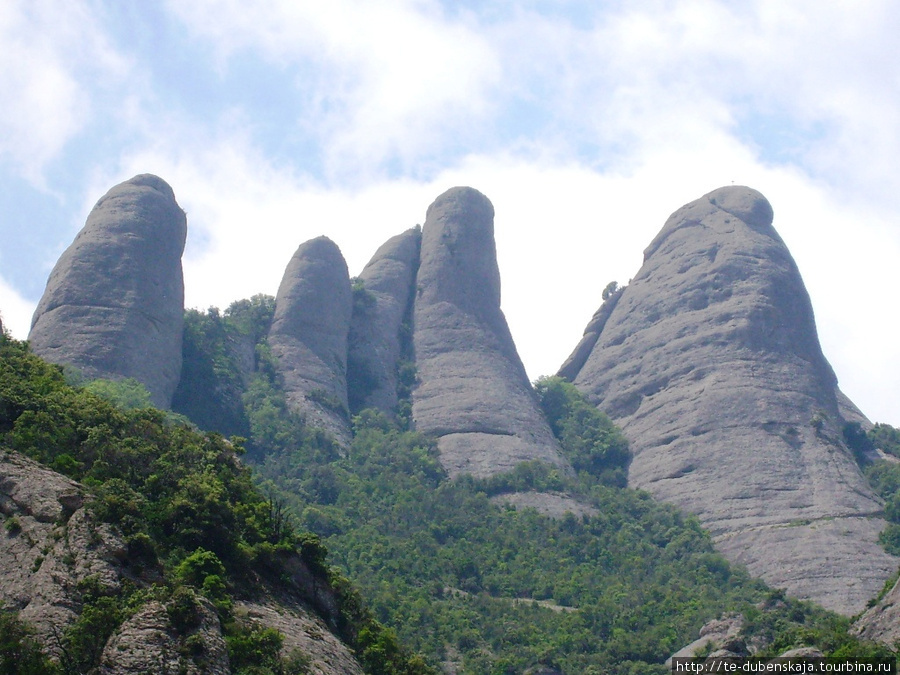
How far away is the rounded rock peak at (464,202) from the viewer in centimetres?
8412

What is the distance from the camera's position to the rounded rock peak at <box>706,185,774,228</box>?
82500 mm

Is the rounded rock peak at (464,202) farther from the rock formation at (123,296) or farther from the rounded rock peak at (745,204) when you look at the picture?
the rock formation at (123,296)

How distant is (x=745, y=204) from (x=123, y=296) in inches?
1711

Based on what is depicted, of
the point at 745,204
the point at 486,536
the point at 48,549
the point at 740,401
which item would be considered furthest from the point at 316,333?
the point at 48,549

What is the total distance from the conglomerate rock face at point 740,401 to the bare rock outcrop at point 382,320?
43.4 feet

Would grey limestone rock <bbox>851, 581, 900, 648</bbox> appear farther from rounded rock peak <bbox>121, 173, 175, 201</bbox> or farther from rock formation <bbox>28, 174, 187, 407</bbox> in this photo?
rounded rock peak <bbox>121, 173, 175, 201</bbox>

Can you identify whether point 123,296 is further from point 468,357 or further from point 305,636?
point 305,636

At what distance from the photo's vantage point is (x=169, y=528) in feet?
87.0

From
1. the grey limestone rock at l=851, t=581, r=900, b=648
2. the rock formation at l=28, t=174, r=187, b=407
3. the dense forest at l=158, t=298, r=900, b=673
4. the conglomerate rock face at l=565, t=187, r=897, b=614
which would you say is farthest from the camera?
the rock formation at l=28, t=174, r=187, b=407

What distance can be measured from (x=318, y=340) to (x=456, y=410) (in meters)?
9.33

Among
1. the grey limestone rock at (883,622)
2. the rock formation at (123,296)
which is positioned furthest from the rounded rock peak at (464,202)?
the grey limestone rock at (883,622)

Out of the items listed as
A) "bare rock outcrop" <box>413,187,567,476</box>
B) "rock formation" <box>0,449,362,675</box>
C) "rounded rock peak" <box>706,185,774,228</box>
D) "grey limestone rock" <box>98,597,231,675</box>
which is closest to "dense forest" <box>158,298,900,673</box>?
"bare rock outcrop" <box>413,187,567,476</box>

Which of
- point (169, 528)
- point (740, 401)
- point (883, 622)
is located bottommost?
point (883, 622)

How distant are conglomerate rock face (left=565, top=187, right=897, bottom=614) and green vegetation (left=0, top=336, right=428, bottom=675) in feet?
98.8
